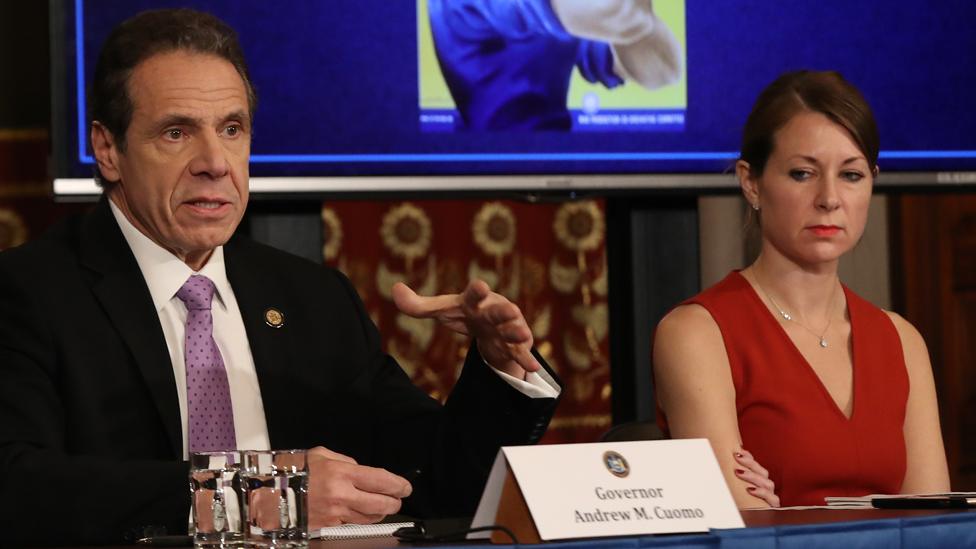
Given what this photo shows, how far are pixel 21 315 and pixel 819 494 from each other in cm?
128

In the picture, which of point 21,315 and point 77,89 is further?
point 77,89

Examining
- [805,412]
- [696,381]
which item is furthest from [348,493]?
[805,412]

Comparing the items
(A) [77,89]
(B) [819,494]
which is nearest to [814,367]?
(B) [819,494]

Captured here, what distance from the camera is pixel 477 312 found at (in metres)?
Answer: 1.69

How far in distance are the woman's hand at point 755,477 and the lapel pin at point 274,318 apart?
2.40 ft

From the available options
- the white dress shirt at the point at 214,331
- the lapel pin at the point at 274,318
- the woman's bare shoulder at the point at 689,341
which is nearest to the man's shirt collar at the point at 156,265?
the white dress shirt at the point at 214,331

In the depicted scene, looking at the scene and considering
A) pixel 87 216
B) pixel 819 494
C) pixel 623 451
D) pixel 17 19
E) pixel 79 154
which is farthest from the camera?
pixel 17 19

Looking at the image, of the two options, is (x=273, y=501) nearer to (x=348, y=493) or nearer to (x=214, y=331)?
(x=348, y=493)

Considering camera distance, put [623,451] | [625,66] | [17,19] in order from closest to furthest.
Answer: [623,451], [625,66], [17,19]

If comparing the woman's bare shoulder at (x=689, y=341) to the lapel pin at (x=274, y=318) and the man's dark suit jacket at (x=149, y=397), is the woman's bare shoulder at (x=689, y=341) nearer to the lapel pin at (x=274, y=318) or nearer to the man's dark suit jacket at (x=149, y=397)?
the man's dark suit jacket at (x=149, y=397)

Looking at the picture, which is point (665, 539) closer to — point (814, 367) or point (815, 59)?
point (814, 367)

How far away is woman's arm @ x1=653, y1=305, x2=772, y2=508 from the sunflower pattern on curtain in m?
1.89

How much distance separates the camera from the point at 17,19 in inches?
160

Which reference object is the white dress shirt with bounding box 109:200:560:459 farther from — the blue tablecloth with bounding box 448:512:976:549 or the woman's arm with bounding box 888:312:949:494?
the woman's arm with bounding box 888:312:949:494
